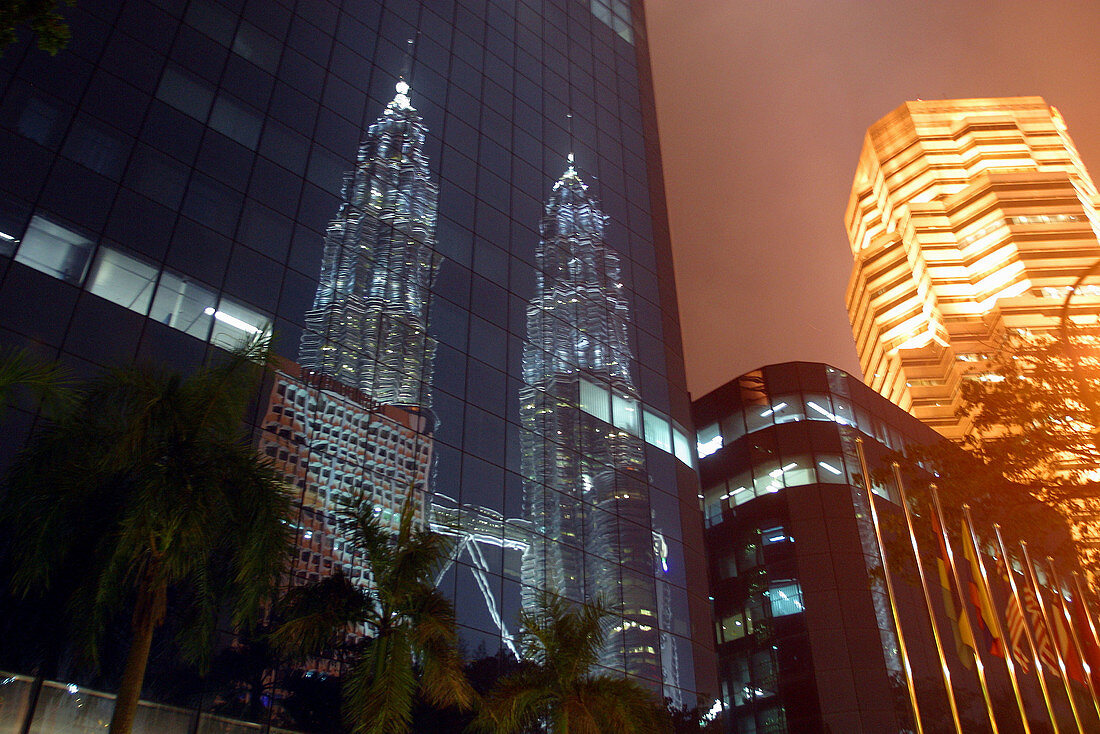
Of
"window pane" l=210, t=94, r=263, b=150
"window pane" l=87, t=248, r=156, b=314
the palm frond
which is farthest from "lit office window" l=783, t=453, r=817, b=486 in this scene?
"window pane" l=87, t=248, r=156, b=314

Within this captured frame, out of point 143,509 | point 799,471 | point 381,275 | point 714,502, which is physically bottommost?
point 143,509

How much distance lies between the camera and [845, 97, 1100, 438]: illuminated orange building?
132125 mm

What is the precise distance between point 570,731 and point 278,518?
8.69 meters

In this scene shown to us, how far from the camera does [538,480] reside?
34219 millimetres

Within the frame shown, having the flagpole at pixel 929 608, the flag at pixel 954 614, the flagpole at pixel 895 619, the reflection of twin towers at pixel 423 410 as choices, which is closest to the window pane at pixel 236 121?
the reflection of twin towers at pixel 423 410

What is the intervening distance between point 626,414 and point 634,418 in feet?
1.69

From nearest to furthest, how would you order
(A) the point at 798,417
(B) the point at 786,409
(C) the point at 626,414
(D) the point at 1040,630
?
(D) the point at 1040,630, (C) the point at 626,414, (A) the point at 798,417, (B) the point at 786,409

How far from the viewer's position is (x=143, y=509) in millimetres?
15914

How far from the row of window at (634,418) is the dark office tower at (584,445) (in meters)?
0.08

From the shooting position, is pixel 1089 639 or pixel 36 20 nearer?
pixel 36 20

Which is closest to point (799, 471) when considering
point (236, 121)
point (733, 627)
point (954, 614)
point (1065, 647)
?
point (733, 627)

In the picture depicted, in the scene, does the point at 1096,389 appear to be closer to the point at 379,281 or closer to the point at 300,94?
the point at 379,281

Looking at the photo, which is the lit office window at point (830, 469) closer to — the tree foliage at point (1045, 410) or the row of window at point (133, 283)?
the tree foliage at point (1045, 410)

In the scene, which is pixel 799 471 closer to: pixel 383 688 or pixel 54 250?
pixel 383 688
